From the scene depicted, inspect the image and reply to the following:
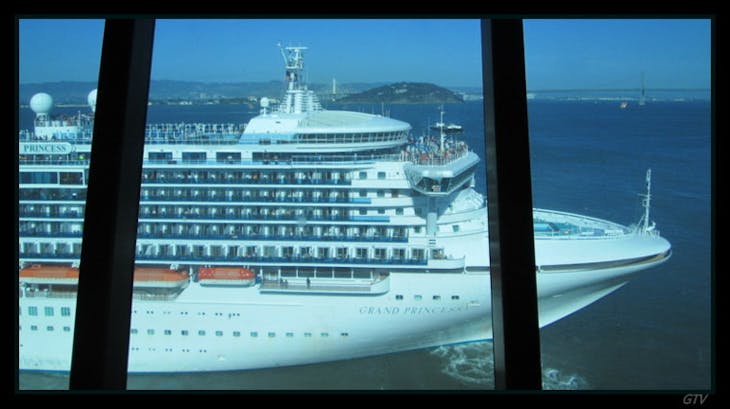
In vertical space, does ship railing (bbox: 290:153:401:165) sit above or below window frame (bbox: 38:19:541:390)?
above

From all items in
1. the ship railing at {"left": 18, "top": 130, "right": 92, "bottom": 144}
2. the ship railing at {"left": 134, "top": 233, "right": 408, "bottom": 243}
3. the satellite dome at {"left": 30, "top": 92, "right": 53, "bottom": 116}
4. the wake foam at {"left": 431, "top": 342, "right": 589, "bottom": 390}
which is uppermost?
the satellite dome at {"left": 30, "top": 92, "right": 53, "bottom": 116}

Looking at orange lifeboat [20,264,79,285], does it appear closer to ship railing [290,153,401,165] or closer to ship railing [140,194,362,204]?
ship railing [140,194,362,204]

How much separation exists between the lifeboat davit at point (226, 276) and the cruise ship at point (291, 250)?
0.01 metres

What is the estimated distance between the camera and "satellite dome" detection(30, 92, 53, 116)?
5037mm

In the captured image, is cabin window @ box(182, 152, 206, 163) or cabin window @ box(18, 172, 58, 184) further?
cabin window @ box(182, 152, 206, 163)

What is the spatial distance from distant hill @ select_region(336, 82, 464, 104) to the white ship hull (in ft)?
5.01

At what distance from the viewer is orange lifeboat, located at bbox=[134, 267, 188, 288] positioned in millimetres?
5086

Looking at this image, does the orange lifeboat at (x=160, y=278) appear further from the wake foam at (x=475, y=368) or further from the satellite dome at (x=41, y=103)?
the wake foam at (x=475, y=368)

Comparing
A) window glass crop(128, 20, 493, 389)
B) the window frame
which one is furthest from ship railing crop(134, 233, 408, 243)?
the window frame

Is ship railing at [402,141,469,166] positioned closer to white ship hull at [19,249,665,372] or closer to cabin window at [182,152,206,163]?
white ship hull at [19,249,665,372]

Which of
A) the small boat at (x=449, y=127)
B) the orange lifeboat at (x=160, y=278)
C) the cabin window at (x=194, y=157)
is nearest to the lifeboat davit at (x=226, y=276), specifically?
the orange lifeboat at (x=160, y=278)

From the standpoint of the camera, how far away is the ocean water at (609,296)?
444 cm

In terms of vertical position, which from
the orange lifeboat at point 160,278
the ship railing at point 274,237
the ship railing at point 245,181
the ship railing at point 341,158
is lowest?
the orange lifeboat at point 160,278
